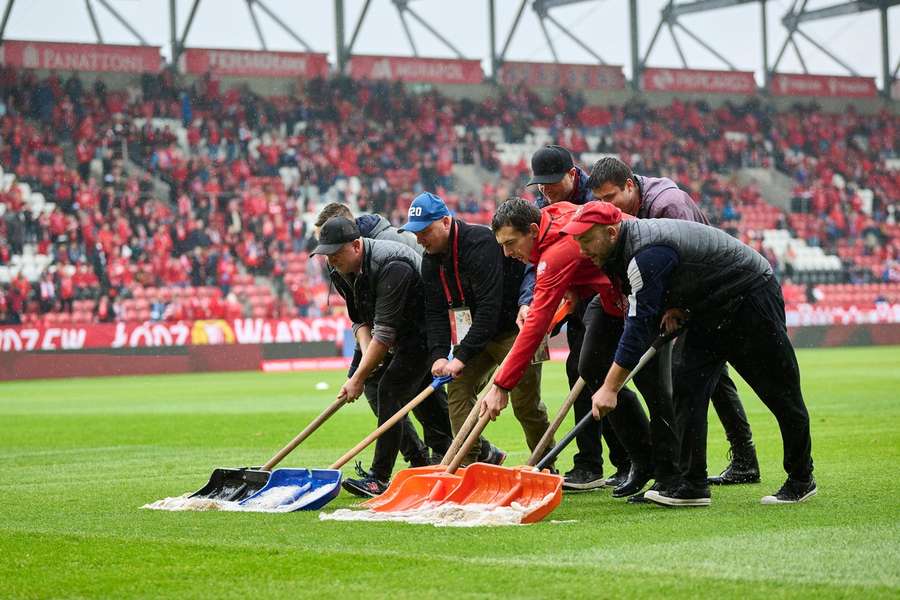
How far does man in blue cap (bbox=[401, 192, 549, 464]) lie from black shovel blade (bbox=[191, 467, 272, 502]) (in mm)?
1360

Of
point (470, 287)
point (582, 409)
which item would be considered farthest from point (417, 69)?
point (470, 287)

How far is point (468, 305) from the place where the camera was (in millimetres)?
9148

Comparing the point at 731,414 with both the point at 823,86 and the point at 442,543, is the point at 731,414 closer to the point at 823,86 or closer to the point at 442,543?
the point at 442,543

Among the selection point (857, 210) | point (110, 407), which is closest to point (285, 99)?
point (857, 210)

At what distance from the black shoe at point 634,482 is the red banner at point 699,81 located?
4226 centimetres

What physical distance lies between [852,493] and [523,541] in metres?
2.69

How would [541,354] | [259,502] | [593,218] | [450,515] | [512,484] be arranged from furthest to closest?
[541,354] → [259,502] → [512,484] → [450,515] → [593,218]

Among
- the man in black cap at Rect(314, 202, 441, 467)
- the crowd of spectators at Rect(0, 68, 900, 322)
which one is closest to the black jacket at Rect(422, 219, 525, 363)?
the man in black cap at Rect(314, 202, 441, 467)

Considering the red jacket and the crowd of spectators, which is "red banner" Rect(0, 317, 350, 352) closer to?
the crowd of spectators

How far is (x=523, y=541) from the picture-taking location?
6.68m

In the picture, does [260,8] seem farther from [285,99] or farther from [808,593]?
[808,593]

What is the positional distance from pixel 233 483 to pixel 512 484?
6.68 ft

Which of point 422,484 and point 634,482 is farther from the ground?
point 422,484

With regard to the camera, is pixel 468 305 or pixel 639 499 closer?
pixel 639 499
